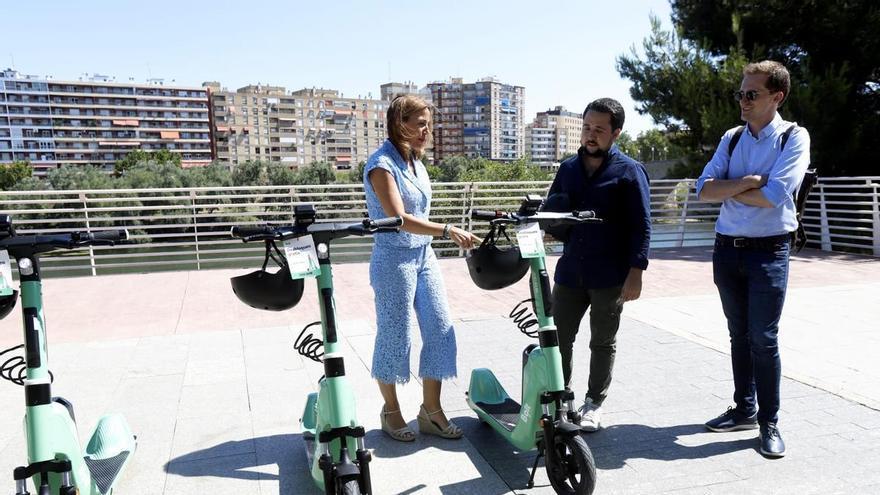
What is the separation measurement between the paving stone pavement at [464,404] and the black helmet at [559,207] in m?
1.10

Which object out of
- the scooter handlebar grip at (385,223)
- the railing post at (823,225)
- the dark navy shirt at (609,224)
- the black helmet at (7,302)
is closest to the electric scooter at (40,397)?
the black helmet at (7,302)

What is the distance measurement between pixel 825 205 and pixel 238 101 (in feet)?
425

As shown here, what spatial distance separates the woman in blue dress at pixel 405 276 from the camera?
2.90 meters

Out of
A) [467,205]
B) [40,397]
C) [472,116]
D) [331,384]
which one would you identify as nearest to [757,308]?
[331,384]

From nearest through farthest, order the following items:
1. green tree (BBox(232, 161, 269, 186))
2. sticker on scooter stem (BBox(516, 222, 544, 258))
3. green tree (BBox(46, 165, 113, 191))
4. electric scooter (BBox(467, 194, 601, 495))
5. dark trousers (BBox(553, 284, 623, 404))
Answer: electric scooter (BBox(467, 194, 601, 495)) → sticker on scooter stem (BBox(516, 222, 544, 258)) → dark trousers (BBox(553, 284, 623, 404)) → green tree (BBox(46, 165, 113, 191)) → green tree (BBox(232, 161, 269, 186))

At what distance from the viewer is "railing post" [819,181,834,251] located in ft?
32.7

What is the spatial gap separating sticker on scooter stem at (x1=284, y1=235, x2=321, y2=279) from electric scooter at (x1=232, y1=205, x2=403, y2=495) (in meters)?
0.02

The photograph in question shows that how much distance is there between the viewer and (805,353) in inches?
179

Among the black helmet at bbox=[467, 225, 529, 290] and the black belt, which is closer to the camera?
the black helmet at bbox=[467, 225, 529, 290]

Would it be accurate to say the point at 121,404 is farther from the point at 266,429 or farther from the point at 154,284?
the point at 154,284

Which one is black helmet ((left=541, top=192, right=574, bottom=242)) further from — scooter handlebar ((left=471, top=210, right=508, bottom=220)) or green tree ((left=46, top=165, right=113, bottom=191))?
green tree ((left=46, top=165, right=113, bottom=191))

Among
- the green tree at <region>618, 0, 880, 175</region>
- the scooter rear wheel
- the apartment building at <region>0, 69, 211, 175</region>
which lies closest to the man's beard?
the scooter rear wheel

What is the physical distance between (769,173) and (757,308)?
2.15 ft

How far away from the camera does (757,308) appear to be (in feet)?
9.73
